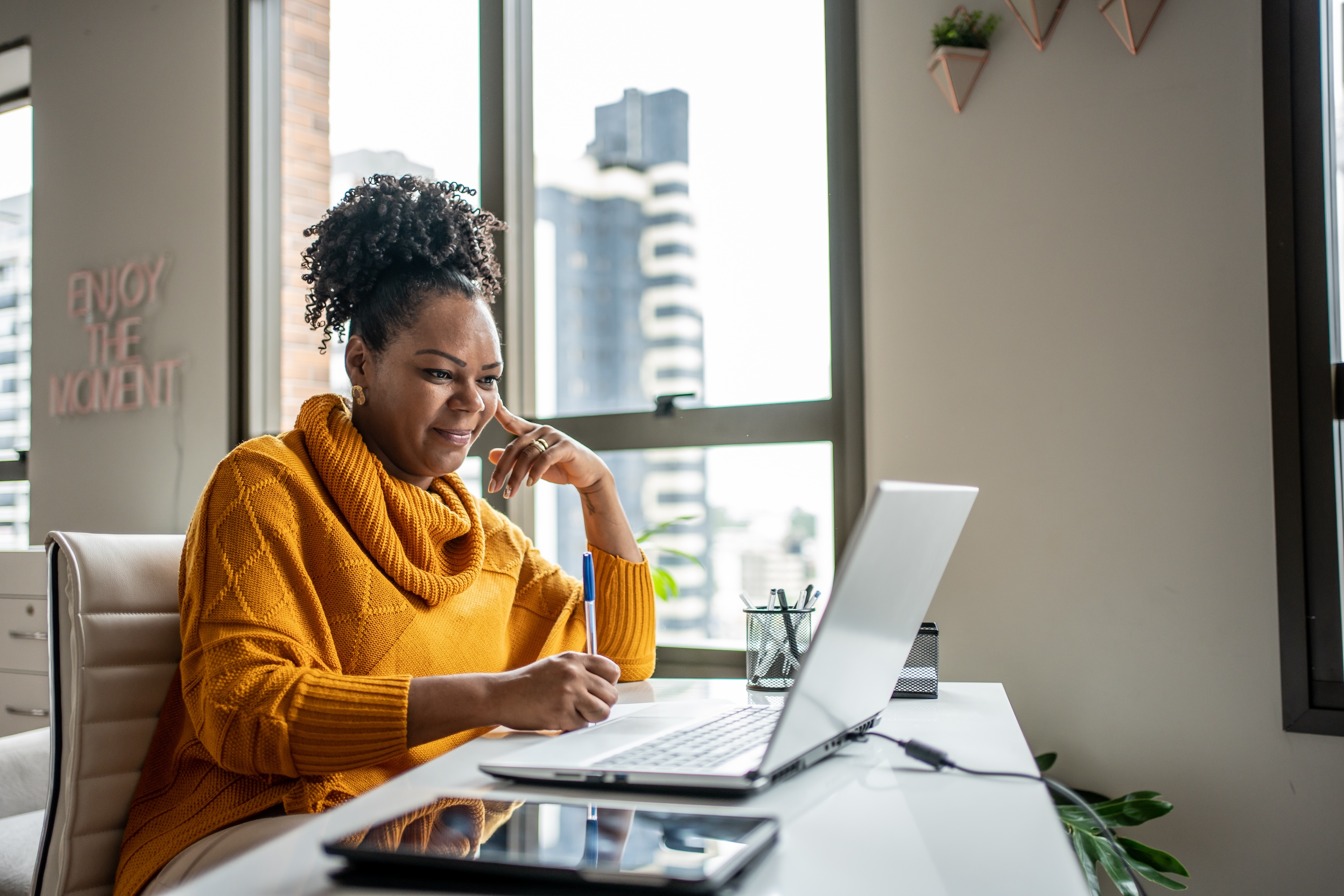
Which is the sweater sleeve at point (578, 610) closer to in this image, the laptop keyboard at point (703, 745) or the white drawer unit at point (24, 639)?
the laptop keyboard at point (703, 745)

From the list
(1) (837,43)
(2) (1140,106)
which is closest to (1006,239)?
(2) (1140,106)

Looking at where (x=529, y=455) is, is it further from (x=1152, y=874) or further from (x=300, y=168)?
(x=300, y=168)

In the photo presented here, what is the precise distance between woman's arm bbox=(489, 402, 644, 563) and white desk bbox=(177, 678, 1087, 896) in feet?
1.87

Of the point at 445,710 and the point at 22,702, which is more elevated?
the point at 445,710

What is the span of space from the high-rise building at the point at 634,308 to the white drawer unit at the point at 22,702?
5.21ft

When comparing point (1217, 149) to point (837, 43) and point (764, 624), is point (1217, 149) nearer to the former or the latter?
point (837, 43)

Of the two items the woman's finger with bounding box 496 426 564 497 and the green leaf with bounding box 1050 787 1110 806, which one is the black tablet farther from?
the green leaf with bounding box 1050 787 1110 806

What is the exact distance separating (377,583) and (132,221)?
2.49 m

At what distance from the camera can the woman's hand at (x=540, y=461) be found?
1517mm

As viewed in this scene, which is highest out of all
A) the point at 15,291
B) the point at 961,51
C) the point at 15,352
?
the point at 961,51

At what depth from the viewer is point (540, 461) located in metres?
1.52

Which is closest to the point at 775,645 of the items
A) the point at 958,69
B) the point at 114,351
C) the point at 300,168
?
the point at 958,69

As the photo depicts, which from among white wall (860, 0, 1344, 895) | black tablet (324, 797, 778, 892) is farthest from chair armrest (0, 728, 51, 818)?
white wall (860, 0, 1344, 895)

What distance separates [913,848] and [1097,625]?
1285 millimetres
